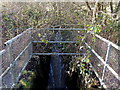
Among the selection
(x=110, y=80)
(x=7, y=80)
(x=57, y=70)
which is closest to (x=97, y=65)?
(x=110, y=80)

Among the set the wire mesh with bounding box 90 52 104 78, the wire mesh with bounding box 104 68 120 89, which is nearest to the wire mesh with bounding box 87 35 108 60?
the wire mesh with bounding box 90 52 104 78

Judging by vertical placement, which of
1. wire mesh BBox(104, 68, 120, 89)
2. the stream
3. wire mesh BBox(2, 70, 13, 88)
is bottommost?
the stream

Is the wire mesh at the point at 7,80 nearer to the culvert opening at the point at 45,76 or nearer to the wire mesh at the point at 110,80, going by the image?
the culvert opening at the point at 45,76

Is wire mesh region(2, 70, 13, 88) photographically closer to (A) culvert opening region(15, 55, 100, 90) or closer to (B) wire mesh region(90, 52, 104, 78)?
(A) culvert opening region(15, 55, 100, 90)

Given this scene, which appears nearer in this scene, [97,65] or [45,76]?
[97,65]

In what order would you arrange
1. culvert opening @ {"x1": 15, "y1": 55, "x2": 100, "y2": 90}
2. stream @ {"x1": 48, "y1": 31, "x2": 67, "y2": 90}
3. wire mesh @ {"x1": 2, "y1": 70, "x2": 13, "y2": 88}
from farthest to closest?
1. stream @ {"x1": 48, "y1": 31, "x2": 67, "y2": 90}
2. culvert opening @ {"x1": 15, "y1": 55, "x2": 100, "y2": 90}
3. wire mesh @ {"x1": 2, "y1": 70, "x2": 13, "y2": 88}

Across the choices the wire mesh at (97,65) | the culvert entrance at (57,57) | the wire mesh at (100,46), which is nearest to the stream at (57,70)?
the culvert entrance at (57,57)

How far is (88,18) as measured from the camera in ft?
14.4

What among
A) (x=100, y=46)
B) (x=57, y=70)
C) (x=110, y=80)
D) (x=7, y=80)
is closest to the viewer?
(x=7, y=80)

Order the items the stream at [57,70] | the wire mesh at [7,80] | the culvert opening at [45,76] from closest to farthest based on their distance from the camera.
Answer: the wire mesh at [7,80] < the culvert opening at [45,76] < the stream at [57,70]

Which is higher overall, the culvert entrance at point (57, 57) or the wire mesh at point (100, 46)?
the wire mesh at point (100, 46)

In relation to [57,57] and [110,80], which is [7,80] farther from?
[57,57]

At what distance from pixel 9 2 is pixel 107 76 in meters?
4.44

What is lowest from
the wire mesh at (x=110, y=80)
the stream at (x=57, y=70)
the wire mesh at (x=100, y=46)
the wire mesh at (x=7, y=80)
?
the stream at (x=57, y=70)
